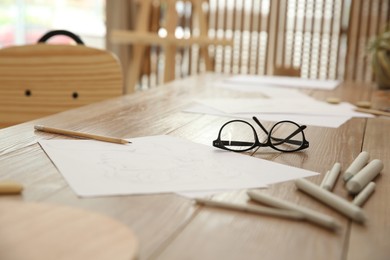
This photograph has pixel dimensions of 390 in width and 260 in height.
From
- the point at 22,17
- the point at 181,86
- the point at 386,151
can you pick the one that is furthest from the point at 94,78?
the point at 22,17

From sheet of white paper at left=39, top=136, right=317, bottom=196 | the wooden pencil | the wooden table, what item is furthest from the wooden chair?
sheet of white paper at left=39, top=136, right=317, bottom=196

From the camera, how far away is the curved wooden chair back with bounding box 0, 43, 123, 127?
1804 millimetres

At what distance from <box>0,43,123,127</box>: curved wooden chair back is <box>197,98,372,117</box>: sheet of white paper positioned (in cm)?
36

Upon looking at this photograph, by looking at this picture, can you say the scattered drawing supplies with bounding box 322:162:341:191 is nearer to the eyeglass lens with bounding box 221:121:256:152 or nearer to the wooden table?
the wooden table

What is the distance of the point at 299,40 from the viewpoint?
517cm

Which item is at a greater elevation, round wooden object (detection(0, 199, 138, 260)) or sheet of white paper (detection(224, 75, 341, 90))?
round wooden object (detection(0, 199, 138, 260))

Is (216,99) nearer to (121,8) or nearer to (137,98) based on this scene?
(137,98)

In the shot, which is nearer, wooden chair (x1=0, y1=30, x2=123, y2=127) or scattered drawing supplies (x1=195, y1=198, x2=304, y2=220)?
scattered drawing supplies (x1=195, y1=198, x2=304, y2=220)

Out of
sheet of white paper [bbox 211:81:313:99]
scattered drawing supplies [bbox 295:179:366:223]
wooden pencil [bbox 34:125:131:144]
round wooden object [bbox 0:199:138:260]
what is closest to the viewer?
round wooden object [bbox 0:199:138:260]

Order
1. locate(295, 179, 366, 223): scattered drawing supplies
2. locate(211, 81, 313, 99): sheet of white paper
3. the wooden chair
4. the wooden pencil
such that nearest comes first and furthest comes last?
locate(295, 179, 366, 223): scattered drawing supplies, the wooden pencil, the wooden chair, locate(211, 81, 313, 99): sheet of white paper

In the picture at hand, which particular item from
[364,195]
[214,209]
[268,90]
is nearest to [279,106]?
[268,90]

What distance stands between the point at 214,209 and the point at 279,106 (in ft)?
3.52

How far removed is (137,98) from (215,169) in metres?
0.94

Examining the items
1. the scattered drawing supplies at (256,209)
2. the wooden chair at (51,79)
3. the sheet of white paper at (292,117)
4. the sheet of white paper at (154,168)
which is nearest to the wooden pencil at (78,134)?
the sheet of white paper at (154,168)
